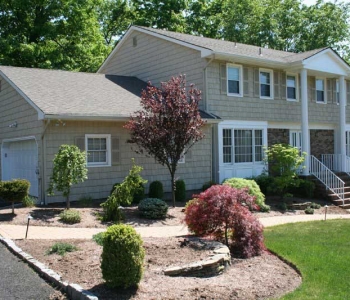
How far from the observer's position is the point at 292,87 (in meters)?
21.7

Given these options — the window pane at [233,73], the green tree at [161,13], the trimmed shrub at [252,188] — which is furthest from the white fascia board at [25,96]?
the green tree at [161,13]

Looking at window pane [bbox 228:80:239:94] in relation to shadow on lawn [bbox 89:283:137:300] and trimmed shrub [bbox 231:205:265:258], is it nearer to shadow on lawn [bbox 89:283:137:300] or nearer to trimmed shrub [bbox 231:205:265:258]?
trimmed shrub [bbox 231:205:265:258]

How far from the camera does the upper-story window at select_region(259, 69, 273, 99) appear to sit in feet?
66.6

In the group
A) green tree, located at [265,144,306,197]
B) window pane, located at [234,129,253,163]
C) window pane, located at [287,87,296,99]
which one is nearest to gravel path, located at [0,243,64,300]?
green tree, located at [265,144,306,197]

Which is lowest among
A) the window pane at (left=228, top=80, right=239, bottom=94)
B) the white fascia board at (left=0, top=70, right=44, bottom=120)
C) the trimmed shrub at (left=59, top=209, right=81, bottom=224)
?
the trimmed shrub at (left=59, top=209, right=81, bottom=224)

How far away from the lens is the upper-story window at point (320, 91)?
2338cm

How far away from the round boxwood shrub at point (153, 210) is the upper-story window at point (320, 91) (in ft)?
45.6

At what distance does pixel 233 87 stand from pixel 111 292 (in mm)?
14390

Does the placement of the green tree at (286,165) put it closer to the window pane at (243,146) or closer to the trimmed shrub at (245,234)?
the window pane at (243,146)

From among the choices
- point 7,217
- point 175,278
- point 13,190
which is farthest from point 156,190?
point 175,278

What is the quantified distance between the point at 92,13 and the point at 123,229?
27572 millimetres

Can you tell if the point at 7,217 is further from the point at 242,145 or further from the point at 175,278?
the point at 242,145

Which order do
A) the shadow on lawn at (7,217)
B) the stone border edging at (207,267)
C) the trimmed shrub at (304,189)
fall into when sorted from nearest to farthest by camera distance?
the stone border edging at (207,267) → the shadow on lawn at (7,217) → the trimmed shrub at (304,189)

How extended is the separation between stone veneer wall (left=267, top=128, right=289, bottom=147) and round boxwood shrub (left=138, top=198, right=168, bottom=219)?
9.57 meters
